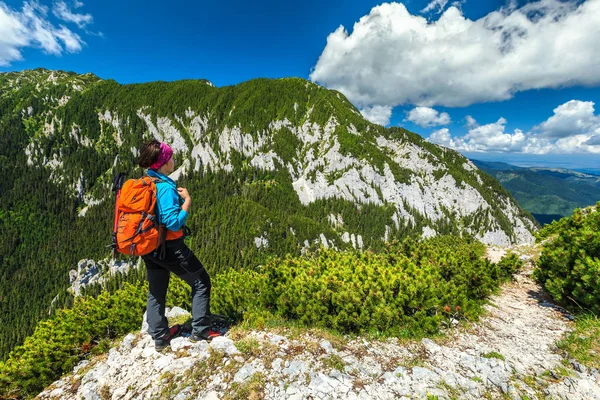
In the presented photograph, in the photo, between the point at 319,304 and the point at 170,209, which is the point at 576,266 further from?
the point at 170,209

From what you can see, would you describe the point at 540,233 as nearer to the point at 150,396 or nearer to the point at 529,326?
the point at 529,326

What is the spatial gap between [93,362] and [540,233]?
62.8ft

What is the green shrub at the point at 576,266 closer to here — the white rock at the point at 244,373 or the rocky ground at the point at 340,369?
the rocky ground at the point at 340,369

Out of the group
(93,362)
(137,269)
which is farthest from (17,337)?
(93,362)

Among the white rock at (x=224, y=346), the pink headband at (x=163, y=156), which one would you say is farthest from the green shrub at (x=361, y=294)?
the pink headband at (x=163, y=156)

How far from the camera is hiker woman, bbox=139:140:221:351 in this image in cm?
542

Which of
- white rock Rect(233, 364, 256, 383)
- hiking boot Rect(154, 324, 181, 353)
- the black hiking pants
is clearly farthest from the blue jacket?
white rock Rect(233, 364, 256, 383)

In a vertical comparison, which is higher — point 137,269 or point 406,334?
point 406,334

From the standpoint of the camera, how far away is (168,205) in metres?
5.39

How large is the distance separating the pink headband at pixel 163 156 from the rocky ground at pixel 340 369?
4079 mm

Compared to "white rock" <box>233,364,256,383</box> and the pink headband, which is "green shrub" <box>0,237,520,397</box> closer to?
"white rock" <box>233,364,256,383</box>

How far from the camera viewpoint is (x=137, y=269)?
514ft

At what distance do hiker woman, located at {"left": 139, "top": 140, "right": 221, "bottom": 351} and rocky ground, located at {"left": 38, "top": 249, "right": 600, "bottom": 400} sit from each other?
0.50m

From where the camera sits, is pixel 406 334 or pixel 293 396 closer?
pixel 293 396
